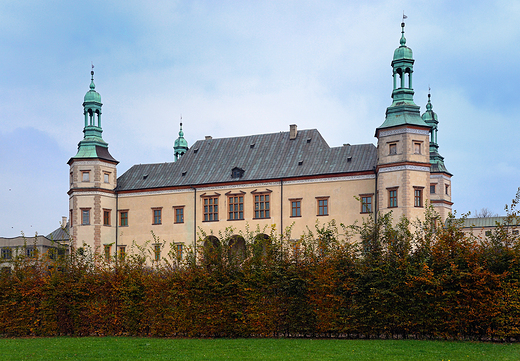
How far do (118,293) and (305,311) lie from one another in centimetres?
752

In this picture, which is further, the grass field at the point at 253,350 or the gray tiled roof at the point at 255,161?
the gray tiled roof at the point at 255,161

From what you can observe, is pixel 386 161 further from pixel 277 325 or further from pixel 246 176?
pixel 277 325

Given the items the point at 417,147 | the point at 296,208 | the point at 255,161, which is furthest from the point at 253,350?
the point at 255,161

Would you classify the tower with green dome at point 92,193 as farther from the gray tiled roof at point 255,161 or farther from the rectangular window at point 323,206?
the rectangular window at point 323,206

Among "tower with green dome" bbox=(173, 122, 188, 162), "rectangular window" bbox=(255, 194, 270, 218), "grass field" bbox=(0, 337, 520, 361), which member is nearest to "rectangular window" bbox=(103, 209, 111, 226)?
"rectangular window" bbox=(255, 194, 270, 218)

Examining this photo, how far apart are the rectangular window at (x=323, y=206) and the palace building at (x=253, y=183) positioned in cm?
8

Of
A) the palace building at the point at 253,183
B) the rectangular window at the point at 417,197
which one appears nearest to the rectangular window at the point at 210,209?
the palace building at the point at 253,183

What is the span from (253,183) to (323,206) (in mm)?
6548

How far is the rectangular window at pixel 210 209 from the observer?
187ft

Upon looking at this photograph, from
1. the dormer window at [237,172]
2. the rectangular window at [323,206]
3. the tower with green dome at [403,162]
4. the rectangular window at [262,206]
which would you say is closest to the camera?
the tower with green dome at [403,162]

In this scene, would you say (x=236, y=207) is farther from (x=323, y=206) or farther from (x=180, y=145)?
(x=180, y=145)

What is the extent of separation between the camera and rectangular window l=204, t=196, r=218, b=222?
57066 mm

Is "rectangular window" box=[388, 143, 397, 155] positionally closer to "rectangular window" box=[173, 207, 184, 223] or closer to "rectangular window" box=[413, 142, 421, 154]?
"rectangular window" box=[413, 142, 421, 154]

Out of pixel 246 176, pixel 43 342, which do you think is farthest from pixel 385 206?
pixel 43 342
